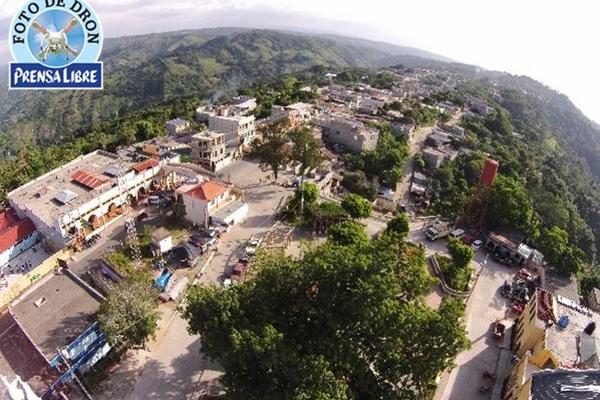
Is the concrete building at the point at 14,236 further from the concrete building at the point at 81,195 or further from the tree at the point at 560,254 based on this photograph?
the tree at the point at 560,254

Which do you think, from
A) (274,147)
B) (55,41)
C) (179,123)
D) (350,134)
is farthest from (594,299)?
(179,123)

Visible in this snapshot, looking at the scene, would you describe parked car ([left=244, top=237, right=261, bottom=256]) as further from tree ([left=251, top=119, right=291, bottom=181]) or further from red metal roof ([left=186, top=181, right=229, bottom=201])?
Result: tree ([left=251, top=119, right=291, bottom=181])

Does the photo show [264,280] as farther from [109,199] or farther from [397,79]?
[397,79]

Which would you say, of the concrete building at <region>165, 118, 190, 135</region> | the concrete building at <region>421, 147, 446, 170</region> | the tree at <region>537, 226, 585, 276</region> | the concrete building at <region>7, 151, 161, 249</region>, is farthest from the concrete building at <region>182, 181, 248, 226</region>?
the concrete building at <region>421, 147, 446, 170</region>

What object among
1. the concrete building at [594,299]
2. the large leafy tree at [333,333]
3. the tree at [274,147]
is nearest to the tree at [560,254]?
the concrete building at [594,299]

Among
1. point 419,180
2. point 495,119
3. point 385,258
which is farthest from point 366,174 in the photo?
point 495,119

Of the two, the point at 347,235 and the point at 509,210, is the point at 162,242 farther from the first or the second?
the point at 509,210
